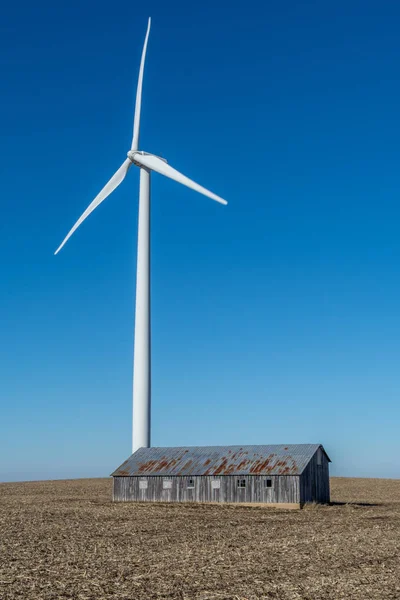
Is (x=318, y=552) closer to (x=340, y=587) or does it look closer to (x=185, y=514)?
(x=340, y=587)

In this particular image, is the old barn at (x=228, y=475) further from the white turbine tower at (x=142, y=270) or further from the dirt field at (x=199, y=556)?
the dirt field at (x=199, y=556)

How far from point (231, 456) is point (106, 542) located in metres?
27.7

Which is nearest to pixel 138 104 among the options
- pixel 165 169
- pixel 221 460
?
Result: pixel 165 169

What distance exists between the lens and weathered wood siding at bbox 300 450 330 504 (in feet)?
170

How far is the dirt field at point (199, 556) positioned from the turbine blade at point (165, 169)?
24.5 metres

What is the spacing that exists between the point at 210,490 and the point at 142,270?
18358mm

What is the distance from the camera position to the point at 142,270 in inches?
2376

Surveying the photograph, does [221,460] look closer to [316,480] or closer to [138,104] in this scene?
[316,480]

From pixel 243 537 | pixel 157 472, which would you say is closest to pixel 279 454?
pixel 157 472

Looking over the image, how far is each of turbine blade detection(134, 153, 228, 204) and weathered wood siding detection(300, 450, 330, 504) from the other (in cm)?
2115

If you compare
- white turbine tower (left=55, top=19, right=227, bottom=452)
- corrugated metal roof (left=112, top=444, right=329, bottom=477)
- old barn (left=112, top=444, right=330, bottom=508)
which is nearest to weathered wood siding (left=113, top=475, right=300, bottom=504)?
old barn (left=112, top=444, right=330, bottom=508)

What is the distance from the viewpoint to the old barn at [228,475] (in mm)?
51594

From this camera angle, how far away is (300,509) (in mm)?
50031

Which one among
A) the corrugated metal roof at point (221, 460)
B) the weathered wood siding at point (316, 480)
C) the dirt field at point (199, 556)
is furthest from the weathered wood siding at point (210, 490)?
the dirt field at point (199, 556)
